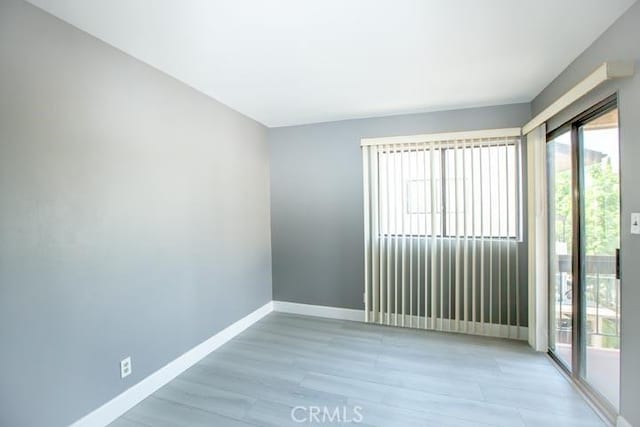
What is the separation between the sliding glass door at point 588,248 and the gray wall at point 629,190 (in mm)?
156

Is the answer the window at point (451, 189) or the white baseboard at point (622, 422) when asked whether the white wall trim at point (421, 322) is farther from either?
the white baseboard at point (622, 422)

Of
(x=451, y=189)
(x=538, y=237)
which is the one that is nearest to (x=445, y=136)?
(x=451, y=189)

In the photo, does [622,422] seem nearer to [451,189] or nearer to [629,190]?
[629,190]

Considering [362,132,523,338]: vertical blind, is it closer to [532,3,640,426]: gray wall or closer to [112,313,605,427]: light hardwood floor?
[112,313,605,427]: light hardwood floor

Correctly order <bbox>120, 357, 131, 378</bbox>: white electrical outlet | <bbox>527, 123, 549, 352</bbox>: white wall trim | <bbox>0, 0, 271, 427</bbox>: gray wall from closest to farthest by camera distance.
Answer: <bbox>0, 0, 271, 427</bbox>: gray wall
<bbox>120, 357, 131, 378</bbox>: white electrical outlet
<bbox>527, 123, 549, 352</bbox>: white wall trim

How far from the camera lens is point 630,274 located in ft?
5.34

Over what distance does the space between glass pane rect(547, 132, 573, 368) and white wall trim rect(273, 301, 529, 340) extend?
1.25ft

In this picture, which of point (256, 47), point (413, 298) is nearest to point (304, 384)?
point (413, 298)

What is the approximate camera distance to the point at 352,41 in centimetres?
188

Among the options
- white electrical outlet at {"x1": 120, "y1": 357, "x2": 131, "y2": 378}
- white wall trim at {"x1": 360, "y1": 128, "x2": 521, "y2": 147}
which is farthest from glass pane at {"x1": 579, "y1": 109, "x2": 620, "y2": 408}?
white electrical outlet at {"x1": 120, "y1": 357, "x2": 131, "y2": 378}

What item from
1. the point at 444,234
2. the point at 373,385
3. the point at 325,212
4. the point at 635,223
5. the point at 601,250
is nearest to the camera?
the point at 635,223

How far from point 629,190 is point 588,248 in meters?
0.68

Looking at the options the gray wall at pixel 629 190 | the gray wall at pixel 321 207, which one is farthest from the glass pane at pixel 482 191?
the gray wall at pixel 629 190

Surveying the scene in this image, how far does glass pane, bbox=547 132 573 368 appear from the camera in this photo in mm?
2395
